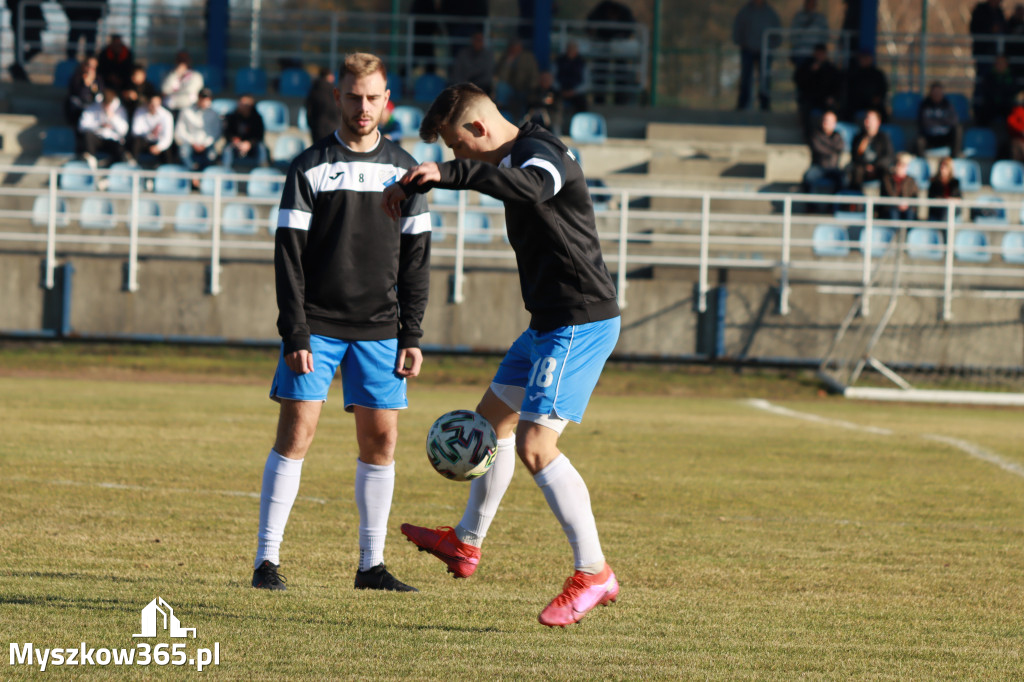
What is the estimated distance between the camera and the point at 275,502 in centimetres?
549

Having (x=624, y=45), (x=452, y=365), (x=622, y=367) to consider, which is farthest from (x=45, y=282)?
(x=624, y=45)

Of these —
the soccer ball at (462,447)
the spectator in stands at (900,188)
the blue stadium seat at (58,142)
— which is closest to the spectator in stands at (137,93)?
the blue stadium seat at (58,142)

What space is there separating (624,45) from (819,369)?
10.3m

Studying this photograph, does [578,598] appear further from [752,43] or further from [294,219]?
[752,43]

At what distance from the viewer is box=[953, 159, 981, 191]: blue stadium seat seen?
850 inches

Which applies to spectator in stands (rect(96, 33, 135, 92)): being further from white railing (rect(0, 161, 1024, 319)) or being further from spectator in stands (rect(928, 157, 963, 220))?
spectator in stands (rect(928, 157, 963, 220))

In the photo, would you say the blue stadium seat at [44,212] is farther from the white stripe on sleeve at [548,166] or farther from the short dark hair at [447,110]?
the white stripe on sleeve at [548,166]

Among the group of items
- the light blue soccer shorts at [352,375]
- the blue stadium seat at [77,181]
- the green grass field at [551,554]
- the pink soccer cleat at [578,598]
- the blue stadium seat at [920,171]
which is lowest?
the green grass field at [551,554]

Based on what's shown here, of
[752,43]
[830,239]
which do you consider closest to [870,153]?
[830,239]

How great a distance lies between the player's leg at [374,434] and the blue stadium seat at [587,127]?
17734 millimetres

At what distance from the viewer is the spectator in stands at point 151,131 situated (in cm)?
2025

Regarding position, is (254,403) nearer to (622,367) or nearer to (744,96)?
(622,367)

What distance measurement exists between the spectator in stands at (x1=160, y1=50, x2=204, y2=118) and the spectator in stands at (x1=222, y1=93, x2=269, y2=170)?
0.87 metres

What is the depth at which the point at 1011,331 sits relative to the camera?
1811cm
